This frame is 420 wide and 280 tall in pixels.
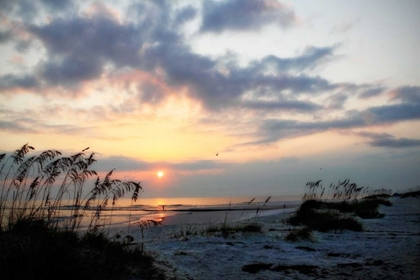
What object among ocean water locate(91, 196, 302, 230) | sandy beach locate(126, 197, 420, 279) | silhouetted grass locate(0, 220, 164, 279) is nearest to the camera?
silhouetted grass locate(0, 220, 164, 279)

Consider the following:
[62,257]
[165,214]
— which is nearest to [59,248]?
[62,257]

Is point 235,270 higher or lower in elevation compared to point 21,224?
lower

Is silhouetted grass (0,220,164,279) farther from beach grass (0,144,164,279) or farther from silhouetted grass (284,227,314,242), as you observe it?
silhouetted grass (284,227,314,242)

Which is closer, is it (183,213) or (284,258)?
(284,258)

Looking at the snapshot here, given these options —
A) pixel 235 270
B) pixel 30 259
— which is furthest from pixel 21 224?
pixel 235 270

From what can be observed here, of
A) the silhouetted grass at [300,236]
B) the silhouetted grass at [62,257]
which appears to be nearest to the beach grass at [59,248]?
the silhouetted grass at [62,257]

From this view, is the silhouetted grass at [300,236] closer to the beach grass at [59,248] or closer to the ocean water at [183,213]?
the ocean water at [183,213]

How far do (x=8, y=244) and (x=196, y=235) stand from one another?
5345 millimetres

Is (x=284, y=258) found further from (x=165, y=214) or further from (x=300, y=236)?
(x=165, y=214)

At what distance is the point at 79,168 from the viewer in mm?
5641

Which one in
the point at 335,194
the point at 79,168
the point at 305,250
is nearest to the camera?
the point at 79,168

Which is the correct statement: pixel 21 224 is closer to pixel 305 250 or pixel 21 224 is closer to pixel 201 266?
pixel 201 266

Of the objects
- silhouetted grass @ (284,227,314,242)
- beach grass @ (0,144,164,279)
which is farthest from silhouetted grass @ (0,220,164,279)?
silhouetted grass @ (284,227,314,242)

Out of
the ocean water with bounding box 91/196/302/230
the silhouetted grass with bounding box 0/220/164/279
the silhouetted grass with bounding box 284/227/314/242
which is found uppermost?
the silhouetted grass with bounding box 0/220/164/279
